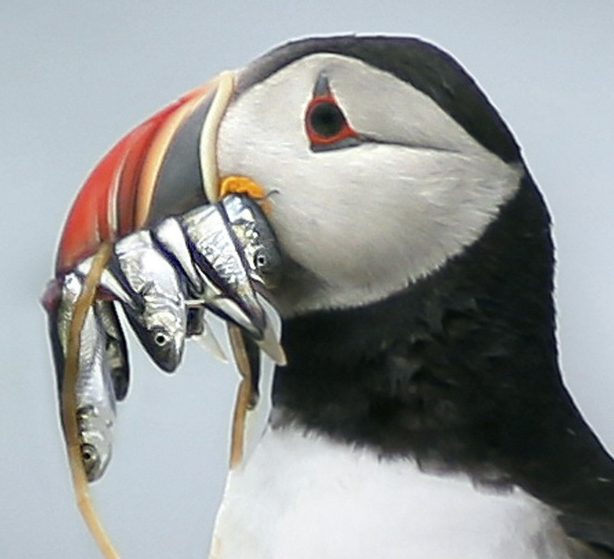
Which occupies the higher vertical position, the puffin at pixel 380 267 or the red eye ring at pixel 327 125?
the red eye ring at pixel 327 125

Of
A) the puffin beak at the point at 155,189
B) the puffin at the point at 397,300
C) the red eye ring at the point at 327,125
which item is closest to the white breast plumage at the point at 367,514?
the puffin at the point at 397,300

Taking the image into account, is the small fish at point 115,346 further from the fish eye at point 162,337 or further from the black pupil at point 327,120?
the black pupil at point 327,120

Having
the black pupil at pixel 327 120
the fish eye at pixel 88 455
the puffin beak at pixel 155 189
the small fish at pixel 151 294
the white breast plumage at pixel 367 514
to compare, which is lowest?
the white breast plumage at pixel 367 514

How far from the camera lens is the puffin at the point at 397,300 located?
3.67ft

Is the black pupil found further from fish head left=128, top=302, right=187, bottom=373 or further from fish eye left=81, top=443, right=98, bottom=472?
fish eye left=81, top=443, right=98, bottom=472

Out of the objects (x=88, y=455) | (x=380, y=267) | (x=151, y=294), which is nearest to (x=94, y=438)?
(x=88, y=455)

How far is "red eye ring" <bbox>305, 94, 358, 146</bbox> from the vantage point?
3.71 feet

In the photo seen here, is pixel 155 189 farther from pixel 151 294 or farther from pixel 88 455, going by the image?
pixel 88 455

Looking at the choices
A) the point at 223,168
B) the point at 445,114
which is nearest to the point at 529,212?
the point at 445,114

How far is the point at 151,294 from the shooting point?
111 cm

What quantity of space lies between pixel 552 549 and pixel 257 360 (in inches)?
11.6

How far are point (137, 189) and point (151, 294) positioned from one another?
0.24ft

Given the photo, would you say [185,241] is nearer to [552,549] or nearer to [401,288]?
[401,288]

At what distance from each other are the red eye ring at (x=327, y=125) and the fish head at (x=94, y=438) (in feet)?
0.80
